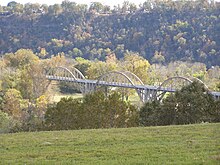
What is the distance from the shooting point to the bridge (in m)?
58.3

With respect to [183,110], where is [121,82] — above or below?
above

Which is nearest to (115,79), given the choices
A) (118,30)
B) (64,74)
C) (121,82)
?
(121,82)

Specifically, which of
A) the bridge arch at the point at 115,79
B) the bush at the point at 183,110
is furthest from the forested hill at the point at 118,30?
the bush at the point at 183,110

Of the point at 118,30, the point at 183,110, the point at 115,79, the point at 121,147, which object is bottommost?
the point at 183,110

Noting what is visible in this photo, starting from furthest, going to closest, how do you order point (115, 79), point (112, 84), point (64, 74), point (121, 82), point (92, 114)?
point (64, 74) → point (115, 79) → point (121, 82) → point (112, 84) → point (92, 114)

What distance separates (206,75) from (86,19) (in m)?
67.8

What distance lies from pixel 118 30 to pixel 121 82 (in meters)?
50.3

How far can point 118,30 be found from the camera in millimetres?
119000

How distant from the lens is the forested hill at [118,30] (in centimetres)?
9725

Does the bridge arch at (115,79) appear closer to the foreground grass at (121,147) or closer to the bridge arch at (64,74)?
the bridge arch at (64,74)

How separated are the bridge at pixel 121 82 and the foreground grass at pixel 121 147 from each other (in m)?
33.2

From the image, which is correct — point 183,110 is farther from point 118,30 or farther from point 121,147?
point 118,30

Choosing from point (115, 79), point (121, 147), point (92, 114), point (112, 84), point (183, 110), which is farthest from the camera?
point (115, 79)

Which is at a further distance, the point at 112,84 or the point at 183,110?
the point at 112,84
